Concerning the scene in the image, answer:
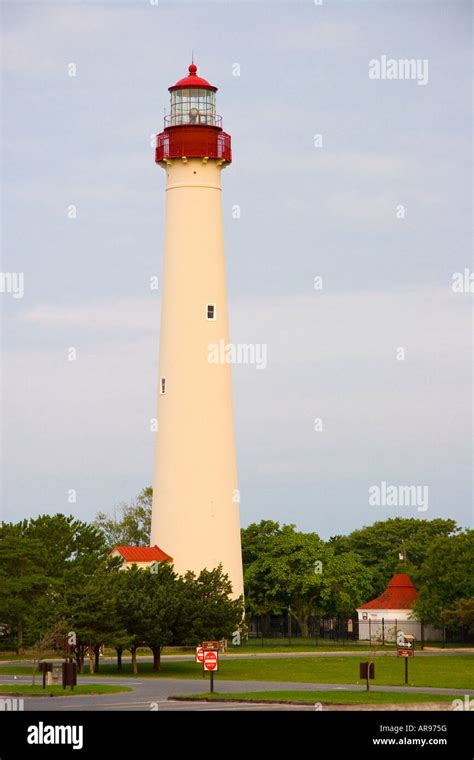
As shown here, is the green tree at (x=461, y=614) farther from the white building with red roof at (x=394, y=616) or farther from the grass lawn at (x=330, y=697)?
the grass lawn at (x=330, y=697)

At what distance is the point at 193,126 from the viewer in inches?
2827

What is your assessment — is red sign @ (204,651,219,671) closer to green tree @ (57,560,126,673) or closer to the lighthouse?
green tree @ (57,560,126,673)

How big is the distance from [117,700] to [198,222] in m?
33.7

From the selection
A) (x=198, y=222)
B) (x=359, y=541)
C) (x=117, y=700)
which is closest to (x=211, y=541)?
(x=198, y=222)

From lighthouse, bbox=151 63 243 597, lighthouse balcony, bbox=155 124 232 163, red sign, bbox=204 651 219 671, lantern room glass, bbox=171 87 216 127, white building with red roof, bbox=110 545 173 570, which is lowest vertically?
red sign, bbox=204 651 219 671

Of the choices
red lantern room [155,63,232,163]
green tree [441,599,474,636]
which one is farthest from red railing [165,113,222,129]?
green tree [441,599,474,636]

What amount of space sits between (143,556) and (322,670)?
1557 cm

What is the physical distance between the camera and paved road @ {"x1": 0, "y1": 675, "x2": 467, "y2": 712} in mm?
39500

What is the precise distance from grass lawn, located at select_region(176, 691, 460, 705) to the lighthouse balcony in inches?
1326

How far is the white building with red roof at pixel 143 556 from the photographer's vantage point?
2778 inches

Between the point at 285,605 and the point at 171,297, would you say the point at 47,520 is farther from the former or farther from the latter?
the point at 285,605

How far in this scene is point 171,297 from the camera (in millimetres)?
71812

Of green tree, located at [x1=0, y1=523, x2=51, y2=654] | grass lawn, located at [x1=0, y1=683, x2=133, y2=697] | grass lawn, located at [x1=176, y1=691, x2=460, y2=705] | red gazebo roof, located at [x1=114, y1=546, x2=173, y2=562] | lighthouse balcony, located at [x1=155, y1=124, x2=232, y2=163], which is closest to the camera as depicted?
grass lawn, located at [x1=176, y1=691, x2=460, y2=705]

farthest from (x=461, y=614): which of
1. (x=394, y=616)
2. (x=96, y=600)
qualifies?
(x=96, y=600)
